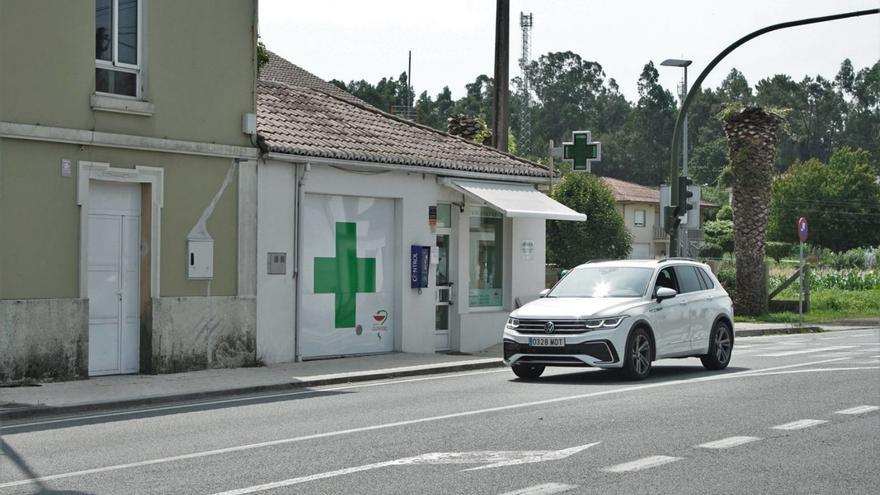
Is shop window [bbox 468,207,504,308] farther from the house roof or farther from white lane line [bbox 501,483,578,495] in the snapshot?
the house roof

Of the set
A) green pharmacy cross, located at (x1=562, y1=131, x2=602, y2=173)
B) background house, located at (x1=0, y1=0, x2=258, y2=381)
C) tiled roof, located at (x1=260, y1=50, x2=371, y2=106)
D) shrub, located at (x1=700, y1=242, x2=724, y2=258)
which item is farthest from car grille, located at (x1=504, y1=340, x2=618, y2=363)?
shrub, located at (x1=700, y1=242, x2=724, y2=258)

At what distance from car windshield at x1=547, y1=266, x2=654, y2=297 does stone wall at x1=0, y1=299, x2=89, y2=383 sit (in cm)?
644

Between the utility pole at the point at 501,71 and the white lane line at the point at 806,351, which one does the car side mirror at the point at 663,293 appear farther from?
the utility pole at the point at 501,71

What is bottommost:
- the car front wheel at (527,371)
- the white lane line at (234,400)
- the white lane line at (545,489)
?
the white lane line at (234,400)

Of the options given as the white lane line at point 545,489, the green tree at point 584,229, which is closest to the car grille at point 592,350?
the white lane line at point 545,489

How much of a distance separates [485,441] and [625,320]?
242 inches

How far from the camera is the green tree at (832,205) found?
95.2 meters

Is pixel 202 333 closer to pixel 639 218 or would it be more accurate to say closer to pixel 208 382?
pixel 208 382

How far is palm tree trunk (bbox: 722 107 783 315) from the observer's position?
37.5m

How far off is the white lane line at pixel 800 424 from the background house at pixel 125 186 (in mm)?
9140

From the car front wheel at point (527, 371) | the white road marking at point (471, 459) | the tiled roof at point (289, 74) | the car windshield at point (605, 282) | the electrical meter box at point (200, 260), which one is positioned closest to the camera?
the white road marking at point (471, 459)

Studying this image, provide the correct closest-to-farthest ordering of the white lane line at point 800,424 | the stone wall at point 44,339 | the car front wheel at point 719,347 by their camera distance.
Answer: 1. the white lane line at point 800,424
2. the stone wall at point 44,339
3. the car front wheel at point 719,347

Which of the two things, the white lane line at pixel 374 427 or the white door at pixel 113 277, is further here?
the white door at pixel 113 277

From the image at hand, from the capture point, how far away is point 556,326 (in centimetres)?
1638
